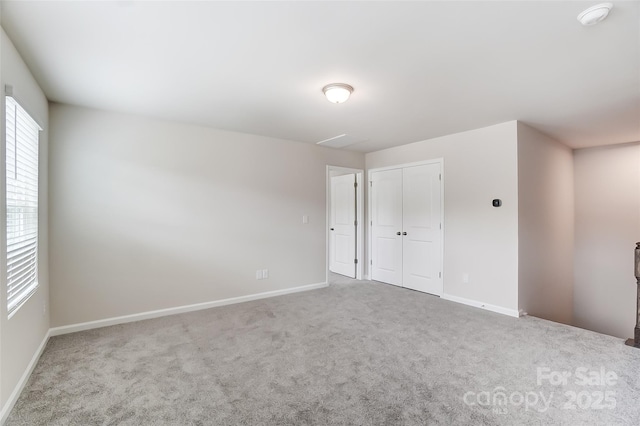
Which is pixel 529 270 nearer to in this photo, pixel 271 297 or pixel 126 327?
pixel 271 297

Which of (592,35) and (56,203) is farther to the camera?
(56,203)

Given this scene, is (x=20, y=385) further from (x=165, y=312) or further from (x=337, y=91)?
(x=337, y=91)

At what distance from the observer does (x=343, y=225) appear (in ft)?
19.8

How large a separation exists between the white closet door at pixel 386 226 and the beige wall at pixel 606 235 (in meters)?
3.07

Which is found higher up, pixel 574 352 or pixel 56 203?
pixel 56 203

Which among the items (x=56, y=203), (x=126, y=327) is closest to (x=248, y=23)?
(x=56, y=203)

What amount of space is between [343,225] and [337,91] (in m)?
3.64

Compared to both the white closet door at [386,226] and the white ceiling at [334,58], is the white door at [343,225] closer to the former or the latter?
the white closet door at [386,226]

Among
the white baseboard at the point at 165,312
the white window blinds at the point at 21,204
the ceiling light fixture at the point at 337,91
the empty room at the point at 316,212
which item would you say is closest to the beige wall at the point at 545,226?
the empty room at the point at 316,212

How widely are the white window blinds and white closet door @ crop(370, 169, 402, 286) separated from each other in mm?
4539

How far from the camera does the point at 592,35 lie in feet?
6.32

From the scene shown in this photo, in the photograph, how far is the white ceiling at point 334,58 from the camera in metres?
1.74

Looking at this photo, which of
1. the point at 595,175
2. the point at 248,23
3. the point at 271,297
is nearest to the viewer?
the point at 248,23

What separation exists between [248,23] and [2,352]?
2.49m
